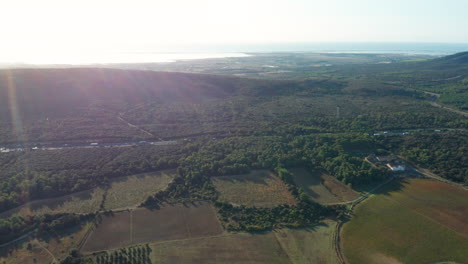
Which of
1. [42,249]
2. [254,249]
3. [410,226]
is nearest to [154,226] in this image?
[42,249]

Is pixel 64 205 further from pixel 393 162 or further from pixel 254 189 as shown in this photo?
pixel 393 162

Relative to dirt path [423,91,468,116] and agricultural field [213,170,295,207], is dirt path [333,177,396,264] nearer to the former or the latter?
agricultural field [213,170,295,207]

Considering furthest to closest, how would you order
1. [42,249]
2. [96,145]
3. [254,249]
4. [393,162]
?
[96,145], [393,162], [254,249], [42,249]

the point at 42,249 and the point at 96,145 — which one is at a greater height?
the point at 96,145

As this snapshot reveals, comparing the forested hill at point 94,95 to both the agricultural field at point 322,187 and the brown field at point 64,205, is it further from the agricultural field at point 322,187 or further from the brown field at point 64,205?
the agricultural field at point 322,187

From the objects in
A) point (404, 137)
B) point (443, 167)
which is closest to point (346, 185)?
point (443, 167)

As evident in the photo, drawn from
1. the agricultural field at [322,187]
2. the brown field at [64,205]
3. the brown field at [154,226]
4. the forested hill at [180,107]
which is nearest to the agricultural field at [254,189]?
the agricultural field at [322,187]
